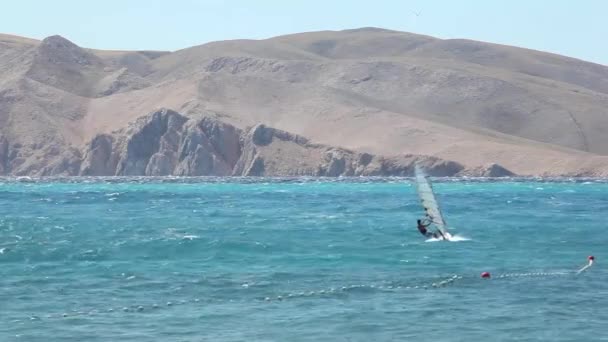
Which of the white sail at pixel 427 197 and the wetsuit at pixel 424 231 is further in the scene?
the wetsuit at pixel 424 231

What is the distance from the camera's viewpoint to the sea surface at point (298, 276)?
2531 centimetres

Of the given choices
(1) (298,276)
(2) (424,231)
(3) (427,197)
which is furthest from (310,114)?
(1) (298,276)

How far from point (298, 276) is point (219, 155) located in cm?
10372

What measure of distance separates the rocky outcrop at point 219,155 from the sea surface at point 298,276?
217 feet

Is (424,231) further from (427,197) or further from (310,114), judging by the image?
(310,114)

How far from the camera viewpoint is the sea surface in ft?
83.0

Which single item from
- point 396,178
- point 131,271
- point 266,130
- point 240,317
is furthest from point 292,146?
point 240,317

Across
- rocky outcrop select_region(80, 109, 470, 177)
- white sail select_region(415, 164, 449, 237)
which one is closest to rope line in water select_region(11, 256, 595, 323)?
white sail select_region(415, 164, 449, 237)

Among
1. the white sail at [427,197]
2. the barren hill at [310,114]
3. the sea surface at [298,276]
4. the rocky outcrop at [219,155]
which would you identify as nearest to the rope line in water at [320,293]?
the sea surface at [298,276]

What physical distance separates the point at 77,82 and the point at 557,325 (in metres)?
160

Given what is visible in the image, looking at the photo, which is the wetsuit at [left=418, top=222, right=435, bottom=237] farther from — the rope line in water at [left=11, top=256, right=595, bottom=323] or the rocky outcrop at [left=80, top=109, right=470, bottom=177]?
the rocky outcrop at [left=80, top=109, right=470, bottom=177]

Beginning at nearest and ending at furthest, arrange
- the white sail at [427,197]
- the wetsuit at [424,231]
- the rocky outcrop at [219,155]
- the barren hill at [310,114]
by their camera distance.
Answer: the white sail at [427,197] < the wetsuit at [424,231] < the rocky outcrop at [219,155] < the barren hill at [310,114]

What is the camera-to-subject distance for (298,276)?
33625 mm

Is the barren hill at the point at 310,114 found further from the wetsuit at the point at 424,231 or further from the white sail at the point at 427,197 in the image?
the white sail at the point at 427,197
